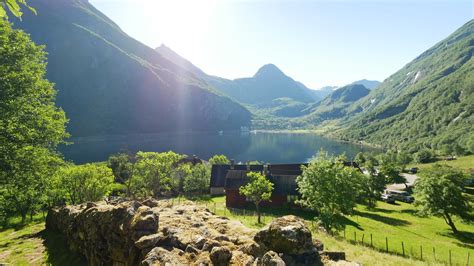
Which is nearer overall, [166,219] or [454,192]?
[166,219]

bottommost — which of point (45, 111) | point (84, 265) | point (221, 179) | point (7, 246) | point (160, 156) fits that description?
point (221, 179)

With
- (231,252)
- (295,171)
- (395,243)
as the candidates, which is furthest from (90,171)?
(295,171)

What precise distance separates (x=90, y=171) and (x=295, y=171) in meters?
67.3

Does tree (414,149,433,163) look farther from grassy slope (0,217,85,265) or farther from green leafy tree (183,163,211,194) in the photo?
grassy slope (0,217,85,265)

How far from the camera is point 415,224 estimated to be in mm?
59000

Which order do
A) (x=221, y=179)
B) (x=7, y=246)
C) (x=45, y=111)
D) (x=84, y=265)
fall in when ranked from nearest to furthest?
1. (x=84, y=265)
2. (x=45, y=111)
3. (x=7, y=246)
4. (x=221, y=179)

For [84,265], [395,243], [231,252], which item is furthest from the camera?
[395,243]

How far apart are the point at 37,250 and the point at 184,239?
22.0 m

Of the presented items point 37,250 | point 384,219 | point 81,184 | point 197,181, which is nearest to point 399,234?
point 384,219

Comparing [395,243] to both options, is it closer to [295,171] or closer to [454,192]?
[454,192]

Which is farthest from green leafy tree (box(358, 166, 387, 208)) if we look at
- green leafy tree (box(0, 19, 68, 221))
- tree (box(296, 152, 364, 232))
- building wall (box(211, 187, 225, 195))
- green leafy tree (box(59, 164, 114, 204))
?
green leafy tree (box(0, 19, 68, 221))

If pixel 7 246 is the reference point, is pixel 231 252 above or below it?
above

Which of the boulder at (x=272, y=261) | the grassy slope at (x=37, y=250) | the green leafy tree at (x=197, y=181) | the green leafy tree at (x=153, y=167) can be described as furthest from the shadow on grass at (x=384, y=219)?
the grassy slope at (x=37, y=250)

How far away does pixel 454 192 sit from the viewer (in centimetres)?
5391
